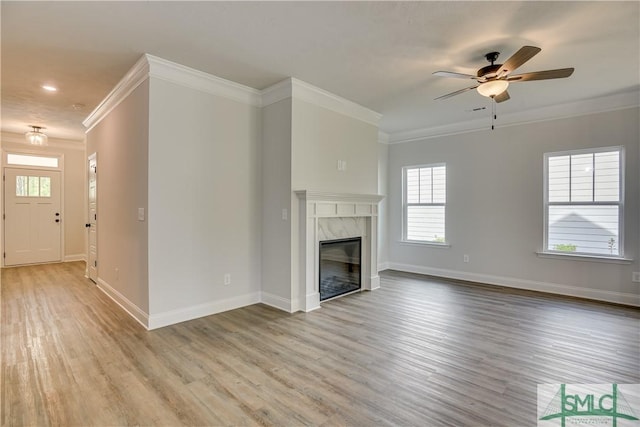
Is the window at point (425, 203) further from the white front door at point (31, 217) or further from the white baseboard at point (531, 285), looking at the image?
the white front door at point (31, 217)

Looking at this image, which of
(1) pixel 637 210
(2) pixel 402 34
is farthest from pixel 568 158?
(2) pixel 402 34

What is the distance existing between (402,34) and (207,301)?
341 cm

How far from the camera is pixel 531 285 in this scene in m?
5.00

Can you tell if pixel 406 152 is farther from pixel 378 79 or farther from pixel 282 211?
pixel 282 211

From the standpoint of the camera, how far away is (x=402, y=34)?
2.80 metres

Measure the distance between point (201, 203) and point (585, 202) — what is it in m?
5.20

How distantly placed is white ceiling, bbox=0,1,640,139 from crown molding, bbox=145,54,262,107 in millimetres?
109

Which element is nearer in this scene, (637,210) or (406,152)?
(637,210)

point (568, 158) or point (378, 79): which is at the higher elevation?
point (378, 79)

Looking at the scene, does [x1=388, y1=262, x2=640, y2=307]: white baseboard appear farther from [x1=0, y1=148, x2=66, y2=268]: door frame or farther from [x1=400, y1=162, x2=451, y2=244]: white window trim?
[x1=0, y1=148, x2=66, y2=268]: door frame

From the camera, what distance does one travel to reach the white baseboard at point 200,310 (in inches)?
132

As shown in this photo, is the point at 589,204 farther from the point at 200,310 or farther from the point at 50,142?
the point at 50,142

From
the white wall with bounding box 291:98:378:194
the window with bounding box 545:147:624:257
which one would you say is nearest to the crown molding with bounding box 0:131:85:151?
the white wall with bounding box 291:98:378:194

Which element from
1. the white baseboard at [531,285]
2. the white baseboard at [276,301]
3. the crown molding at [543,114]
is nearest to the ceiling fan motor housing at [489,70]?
the crown molding at [543,114]
